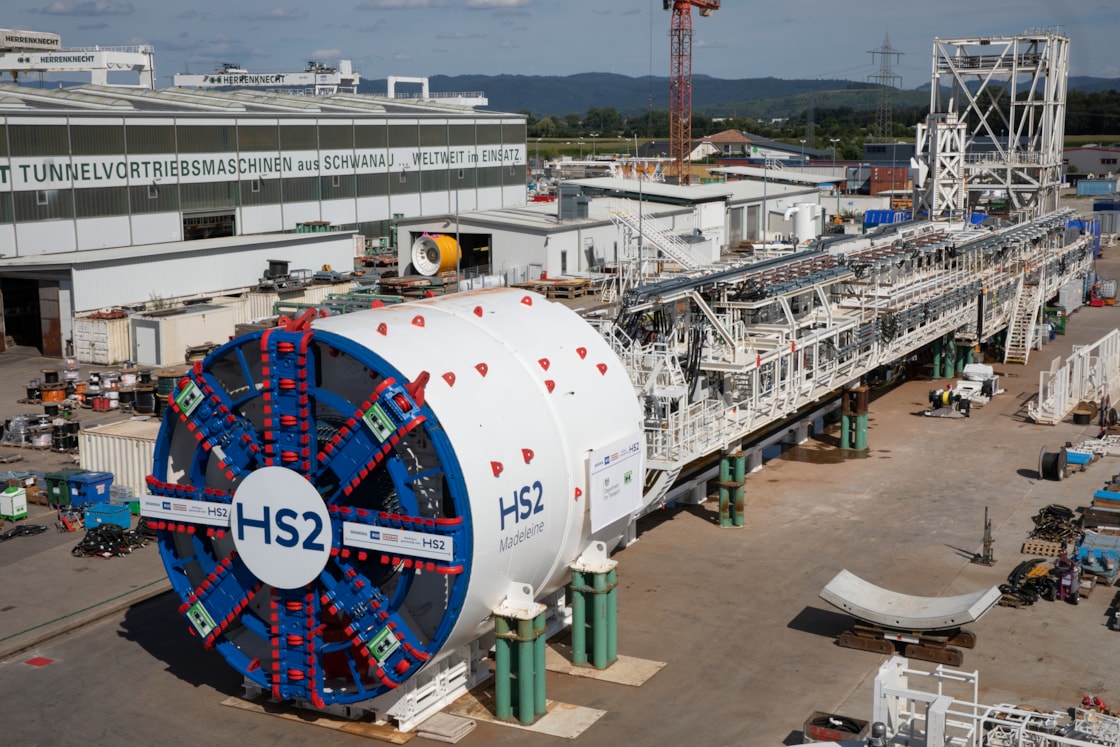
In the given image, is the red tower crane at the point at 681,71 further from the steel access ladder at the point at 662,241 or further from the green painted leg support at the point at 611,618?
the green painted leg support at the point at 611,618

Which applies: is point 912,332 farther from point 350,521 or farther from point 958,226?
point 350,521

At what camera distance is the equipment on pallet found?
18.8 meters

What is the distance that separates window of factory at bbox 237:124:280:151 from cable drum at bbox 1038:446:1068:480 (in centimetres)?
3948

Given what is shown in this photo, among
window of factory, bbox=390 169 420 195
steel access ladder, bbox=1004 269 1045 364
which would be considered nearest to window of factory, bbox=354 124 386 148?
window of factory, bbox=390 169 420 195

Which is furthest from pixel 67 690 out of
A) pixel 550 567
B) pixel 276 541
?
pixel 550 567

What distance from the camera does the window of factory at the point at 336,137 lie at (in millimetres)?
61616

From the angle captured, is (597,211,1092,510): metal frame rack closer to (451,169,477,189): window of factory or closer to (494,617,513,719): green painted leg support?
(494,617,513,719): green painted leg support

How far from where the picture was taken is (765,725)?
16781 millimetres

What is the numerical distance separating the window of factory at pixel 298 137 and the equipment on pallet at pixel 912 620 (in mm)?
45184

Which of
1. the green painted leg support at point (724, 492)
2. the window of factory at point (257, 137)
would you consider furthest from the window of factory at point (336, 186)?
the green painted leg support at point (724, 492)

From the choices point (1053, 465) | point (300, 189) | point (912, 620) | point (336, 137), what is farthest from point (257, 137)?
point (912, 620)

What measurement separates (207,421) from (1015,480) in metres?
19.0

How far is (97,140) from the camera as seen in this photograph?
49.6 meters

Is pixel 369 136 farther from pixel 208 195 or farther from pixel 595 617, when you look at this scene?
pixel 595 617
